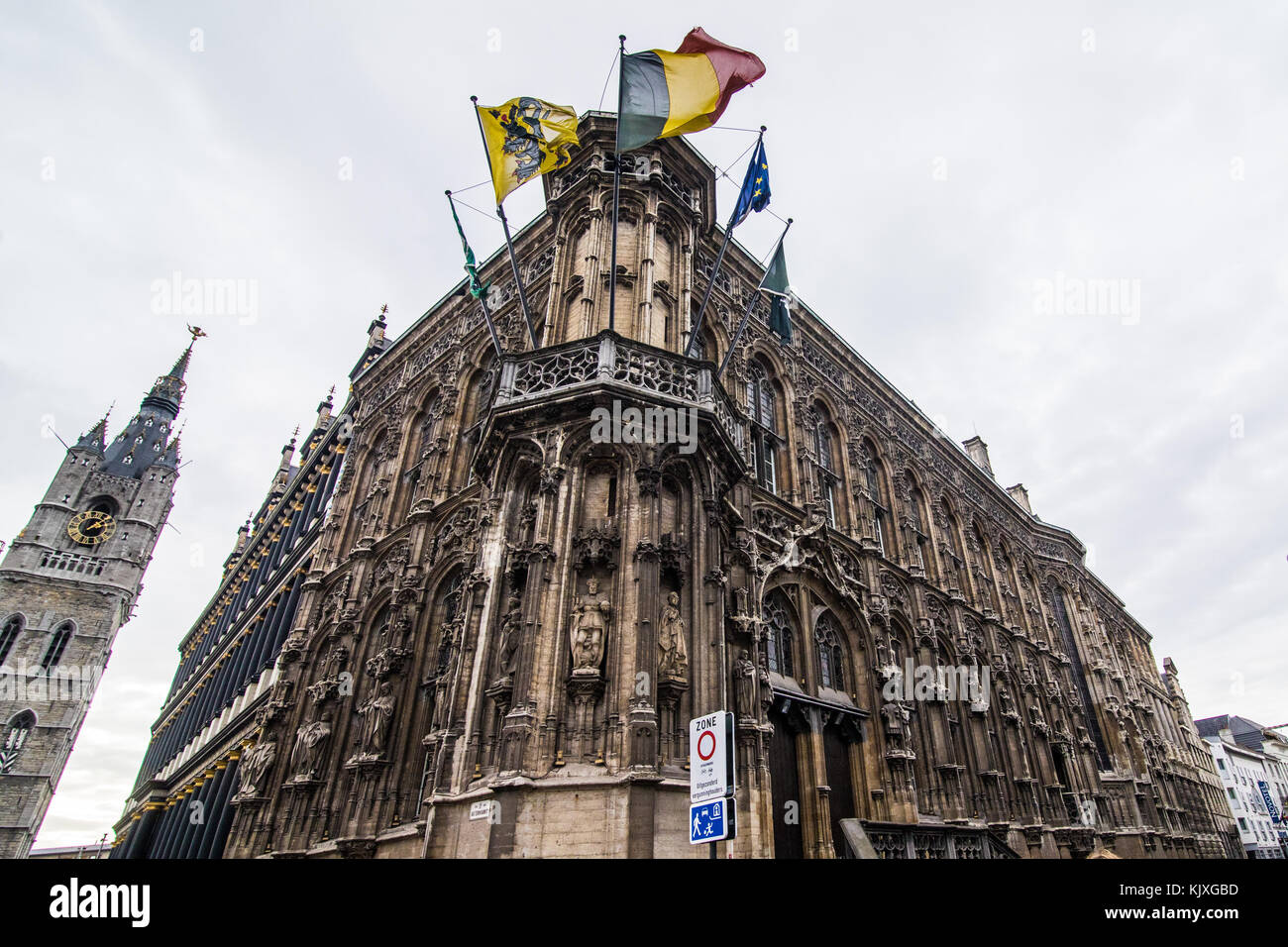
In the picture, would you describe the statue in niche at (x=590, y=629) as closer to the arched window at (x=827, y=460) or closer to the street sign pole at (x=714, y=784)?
the street sign pole at (x=714, y=784)

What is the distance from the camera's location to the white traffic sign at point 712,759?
19.4ft

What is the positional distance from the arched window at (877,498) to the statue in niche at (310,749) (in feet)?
57.0

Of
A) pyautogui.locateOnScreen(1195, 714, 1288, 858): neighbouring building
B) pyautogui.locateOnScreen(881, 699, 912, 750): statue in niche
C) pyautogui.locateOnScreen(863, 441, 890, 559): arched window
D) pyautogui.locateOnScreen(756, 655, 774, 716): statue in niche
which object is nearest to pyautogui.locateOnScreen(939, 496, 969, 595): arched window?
pyautogui.locateOnScreen(863, 441, 890, 559): arched window

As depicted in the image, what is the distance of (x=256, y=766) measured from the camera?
1880 centimetres

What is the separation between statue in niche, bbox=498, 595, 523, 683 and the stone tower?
58.8 meters

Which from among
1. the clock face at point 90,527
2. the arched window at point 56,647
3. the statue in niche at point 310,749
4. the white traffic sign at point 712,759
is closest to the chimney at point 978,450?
the statue in niche at point 310,749

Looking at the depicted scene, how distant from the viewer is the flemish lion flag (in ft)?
48.5

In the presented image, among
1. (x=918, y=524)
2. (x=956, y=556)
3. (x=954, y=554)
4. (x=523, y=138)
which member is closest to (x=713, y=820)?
(x=523, y=138)

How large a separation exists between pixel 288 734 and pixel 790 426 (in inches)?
691

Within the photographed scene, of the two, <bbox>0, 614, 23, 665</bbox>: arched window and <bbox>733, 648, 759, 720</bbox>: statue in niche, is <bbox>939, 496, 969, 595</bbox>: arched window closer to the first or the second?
<bbox>733, 648, 759, 720</bbox>: statue in niche

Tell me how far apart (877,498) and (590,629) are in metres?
16.7

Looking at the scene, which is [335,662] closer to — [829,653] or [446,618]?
[446,618]

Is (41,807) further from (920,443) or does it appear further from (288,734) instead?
(920,443)
